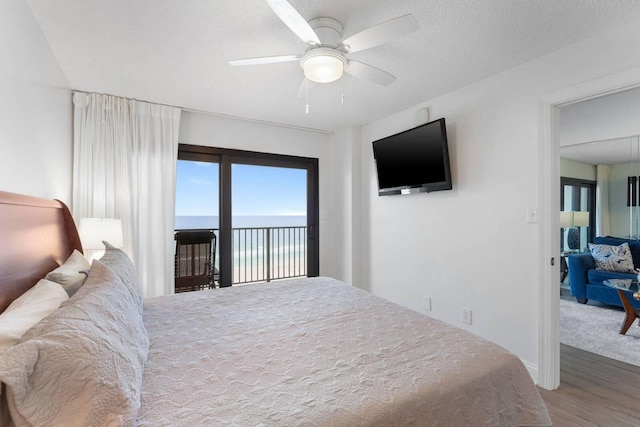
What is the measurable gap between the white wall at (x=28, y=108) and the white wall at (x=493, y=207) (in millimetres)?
3155

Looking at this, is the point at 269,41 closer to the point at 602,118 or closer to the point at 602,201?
the point at 602,118

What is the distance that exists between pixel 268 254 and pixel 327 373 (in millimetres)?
4438

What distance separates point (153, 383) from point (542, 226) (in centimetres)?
262

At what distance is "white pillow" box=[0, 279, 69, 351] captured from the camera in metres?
0.85

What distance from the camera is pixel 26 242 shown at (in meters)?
1.41

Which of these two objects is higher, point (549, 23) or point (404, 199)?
point (549, 23)

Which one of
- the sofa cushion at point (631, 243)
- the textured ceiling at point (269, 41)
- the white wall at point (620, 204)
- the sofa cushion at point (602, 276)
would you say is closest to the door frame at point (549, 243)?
the textured ceiling at point (269, 41)

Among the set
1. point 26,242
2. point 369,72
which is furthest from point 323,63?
point 26,242

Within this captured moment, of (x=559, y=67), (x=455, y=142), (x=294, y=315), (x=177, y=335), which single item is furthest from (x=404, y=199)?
(x=177, y=335)

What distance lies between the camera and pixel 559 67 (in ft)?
7.44

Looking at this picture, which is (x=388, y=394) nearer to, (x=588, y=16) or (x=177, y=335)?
(x=177, y=335)

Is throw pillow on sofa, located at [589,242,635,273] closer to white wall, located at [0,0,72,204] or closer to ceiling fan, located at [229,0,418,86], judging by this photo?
ceiling fan, located at [229,0,418,86]

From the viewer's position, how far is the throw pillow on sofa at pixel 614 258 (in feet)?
13.9

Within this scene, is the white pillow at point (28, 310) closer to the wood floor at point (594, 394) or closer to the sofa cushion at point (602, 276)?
the wood floor at point (594, 394)
